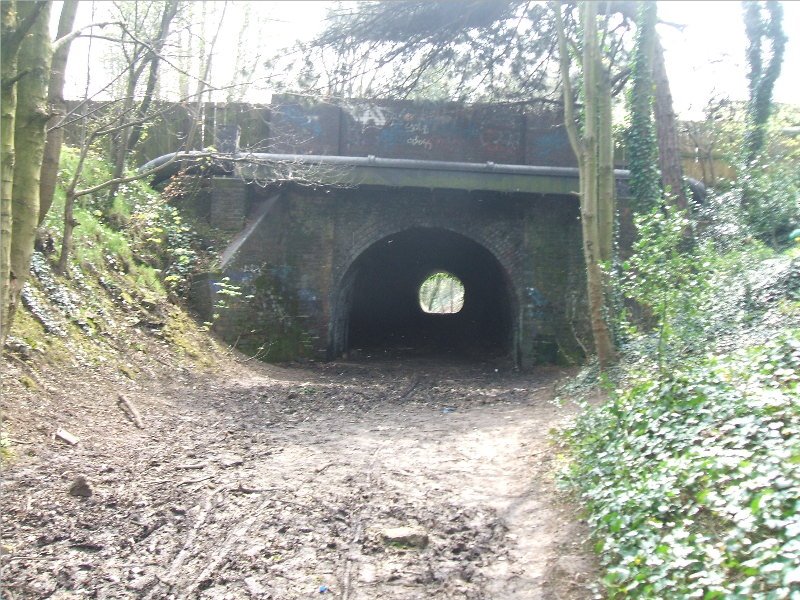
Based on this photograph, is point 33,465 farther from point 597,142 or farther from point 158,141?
point 158,141

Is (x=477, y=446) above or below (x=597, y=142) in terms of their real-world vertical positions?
below

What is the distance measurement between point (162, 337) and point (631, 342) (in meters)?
6.60

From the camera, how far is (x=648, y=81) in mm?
12766

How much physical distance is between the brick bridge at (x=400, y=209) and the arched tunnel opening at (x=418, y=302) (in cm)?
96


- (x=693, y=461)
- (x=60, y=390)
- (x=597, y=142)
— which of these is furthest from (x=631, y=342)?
(x=60, y=390)

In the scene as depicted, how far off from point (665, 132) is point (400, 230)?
5.33 meters

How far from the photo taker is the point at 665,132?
13.3 metres

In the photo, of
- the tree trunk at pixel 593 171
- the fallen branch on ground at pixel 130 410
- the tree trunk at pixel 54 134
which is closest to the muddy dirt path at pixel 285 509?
the fallen branch on ground at pixel 130 410

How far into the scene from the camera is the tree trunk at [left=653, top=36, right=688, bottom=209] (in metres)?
13.3

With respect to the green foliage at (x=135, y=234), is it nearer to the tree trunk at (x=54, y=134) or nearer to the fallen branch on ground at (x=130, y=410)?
the tree trunk at (x=54, y=134)

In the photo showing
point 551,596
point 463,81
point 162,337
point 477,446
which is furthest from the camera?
point 463,81

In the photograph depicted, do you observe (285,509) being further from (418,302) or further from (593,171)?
(418,302)

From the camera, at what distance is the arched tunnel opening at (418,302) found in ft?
59.3

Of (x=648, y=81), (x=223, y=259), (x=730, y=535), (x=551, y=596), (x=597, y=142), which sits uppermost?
(x=648, y=81)
